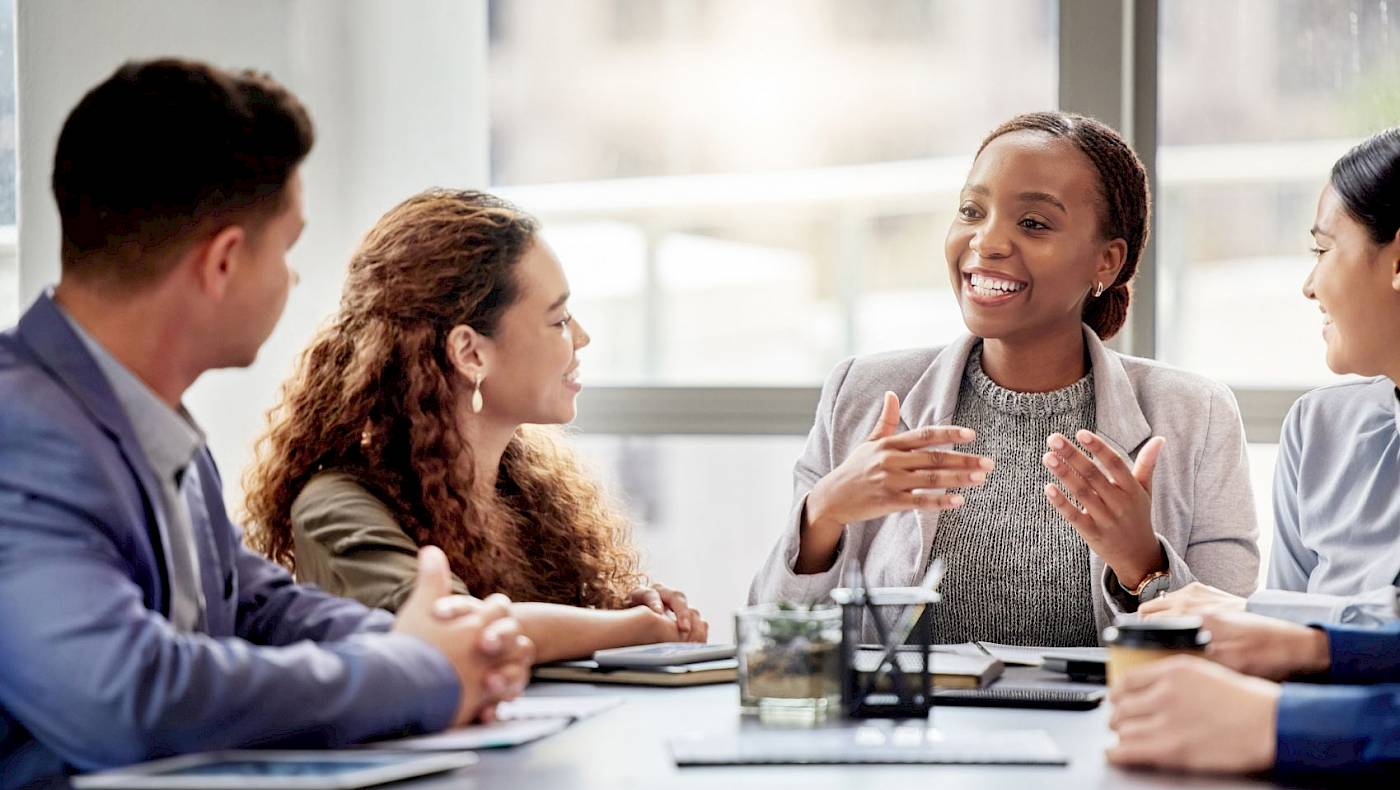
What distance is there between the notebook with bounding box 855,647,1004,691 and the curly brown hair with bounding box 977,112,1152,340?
3.37 ft

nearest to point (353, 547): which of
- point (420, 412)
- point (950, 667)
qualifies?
point (420, 412)

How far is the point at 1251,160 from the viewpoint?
10.5 feet

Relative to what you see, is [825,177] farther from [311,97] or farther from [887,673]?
[887,673]

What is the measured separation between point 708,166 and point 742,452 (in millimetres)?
682

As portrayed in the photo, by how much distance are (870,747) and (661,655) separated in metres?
0.49

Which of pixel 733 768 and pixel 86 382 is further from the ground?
pixel 86 382

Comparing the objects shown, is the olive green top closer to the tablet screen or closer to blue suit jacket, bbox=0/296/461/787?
blue suit jacket, bbox=0/296/461/787

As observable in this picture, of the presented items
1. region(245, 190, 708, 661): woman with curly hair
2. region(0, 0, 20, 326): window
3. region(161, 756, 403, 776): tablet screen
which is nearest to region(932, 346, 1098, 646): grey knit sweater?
region(245, 190, 708, 661): woman with curly hair

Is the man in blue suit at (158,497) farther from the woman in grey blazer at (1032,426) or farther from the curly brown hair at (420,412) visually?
the woman in grey blazer at (1032,426)

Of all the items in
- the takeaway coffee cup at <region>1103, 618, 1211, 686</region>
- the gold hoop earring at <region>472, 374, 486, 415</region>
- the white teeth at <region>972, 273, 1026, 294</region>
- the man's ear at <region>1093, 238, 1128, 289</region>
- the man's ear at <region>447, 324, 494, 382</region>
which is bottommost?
the takeaway coffee cup at <region>1103, 618, 1211, 686</region>

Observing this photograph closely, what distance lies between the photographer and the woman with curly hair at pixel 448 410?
2.14 meters

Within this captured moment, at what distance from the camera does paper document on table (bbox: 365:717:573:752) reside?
4.54 ft

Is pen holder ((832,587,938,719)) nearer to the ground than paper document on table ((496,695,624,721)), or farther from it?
farther from it

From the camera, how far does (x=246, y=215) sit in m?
1.49
